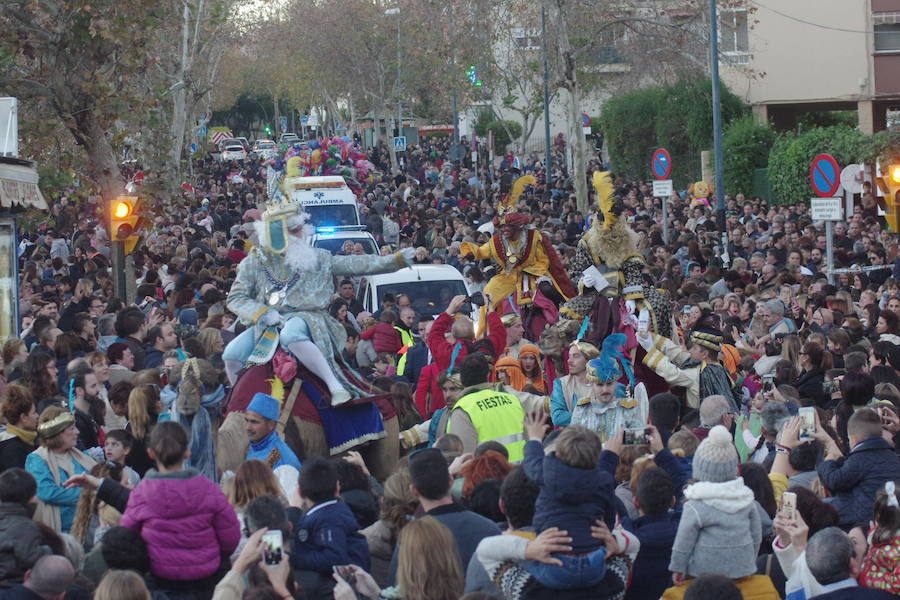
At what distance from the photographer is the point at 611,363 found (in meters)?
9.31

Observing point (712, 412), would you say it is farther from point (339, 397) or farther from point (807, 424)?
point (339, 397)

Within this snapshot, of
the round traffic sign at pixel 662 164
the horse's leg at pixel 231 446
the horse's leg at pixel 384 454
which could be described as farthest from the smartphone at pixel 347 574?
the round traffic sign at pixel 662 164

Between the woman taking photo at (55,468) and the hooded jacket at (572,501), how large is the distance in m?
2.94

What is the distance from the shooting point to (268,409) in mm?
8500

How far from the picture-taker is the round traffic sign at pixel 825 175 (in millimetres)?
17844

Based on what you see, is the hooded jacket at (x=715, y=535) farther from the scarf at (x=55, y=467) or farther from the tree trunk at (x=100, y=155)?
the tree trunk at (x=100, y=155)

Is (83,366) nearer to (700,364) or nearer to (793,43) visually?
(700,364)

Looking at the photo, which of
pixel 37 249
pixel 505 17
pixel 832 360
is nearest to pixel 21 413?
pixel 832 360

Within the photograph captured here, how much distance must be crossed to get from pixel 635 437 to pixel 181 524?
241 cm

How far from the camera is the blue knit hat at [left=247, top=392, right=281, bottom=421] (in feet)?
27.8

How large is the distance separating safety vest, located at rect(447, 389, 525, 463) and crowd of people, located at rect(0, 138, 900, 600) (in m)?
0.01

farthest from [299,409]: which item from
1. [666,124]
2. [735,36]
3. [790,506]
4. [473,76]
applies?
[473,76]

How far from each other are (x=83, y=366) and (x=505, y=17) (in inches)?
1492

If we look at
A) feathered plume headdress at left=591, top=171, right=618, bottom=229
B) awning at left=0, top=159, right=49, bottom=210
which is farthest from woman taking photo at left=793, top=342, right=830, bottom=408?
awning at left=0, top=159, right=49, bottom=210
